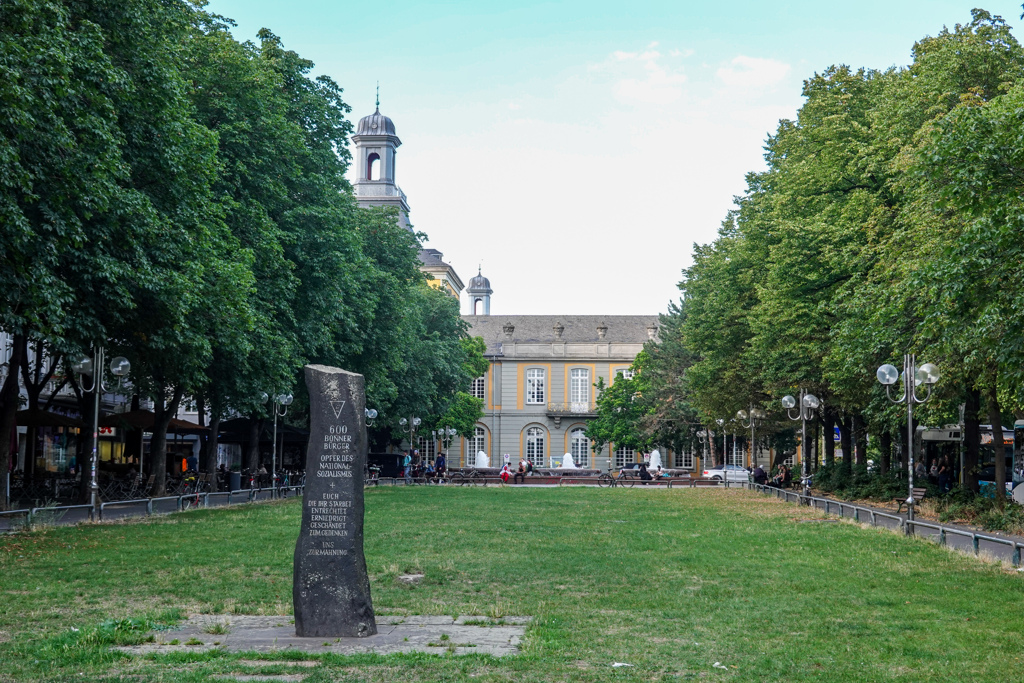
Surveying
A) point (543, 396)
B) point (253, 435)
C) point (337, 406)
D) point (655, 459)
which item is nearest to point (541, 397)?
point (543, 396)

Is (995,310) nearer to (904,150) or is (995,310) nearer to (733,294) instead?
(904,150)

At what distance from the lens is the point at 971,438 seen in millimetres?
27938

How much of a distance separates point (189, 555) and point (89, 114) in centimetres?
732

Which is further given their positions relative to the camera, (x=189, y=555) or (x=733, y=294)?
(x=733, y=294)

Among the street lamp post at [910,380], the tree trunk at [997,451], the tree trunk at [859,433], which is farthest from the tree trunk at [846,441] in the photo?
the street lamp post at [910,380]

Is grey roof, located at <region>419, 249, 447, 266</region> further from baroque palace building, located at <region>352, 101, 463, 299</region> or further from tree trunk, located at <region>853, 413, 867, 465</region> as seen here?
tree trunk, located at <region>853, 413, 867, 465</region>

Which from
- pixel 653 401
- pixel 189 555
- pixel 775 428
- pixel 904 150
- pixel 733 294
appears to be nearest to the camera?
pixel 189 555

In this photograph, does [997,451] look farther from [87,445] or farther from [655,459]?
[655,459]

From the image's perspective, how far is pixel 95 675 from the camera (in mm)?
7824

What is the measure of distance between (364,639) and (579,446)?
77848mm

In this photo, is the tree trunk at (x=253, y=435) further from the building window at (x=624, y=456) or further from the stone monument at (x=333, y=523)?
the building window at (x=624, y=456)

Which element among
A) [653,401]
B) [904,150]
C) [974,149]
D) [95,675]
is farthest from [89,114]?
[653,401]

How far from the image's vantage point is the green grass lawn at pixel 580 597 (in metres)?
8.30

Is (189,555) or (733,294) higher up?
(733,294)
